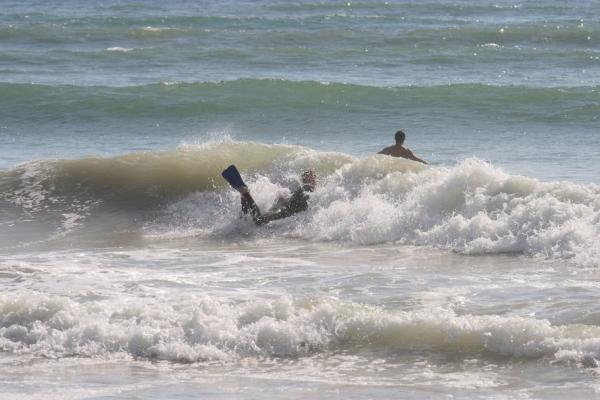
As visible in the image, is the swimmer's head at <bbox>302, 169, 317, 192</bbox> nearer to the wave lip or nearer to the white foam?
the wave lip

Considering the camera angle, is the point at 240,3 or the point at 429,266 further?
the point at 240,3

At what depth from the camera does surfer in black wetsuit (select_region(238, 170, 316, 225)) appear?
14555 millimetres

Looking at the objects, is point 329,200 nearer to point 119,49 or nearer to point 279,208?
point 279,208

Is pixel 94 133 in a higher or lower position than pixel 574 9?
lower

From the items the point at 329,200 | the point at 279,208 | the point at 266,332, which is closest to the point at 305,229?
the point at 279,208

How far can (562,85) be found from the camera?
82.4 feet

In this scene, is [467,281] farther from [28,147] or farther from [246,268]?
[28,147]

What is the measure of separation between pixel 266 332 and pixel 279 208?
16.2ft

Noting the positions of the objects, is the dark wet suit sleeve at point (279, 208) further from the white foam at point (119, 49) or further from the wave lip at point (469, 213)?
the white foam at point (119, 49)

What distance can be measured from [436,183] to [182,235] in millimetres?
3075

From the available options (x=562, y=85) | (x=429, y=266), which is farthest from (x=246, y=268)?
(x=562, y=85)

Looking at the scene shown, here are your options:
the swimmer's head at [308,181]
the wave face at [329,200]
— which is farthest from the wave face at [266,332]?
the swimmer's head at [308,181]

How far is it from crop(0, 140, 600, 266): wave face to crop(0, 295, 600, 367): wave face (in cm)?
268

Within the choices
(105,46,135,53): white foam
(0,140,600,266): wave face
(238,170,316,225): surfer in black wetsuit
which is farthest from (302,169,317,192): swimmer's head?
(105,46,135,53): white foam
